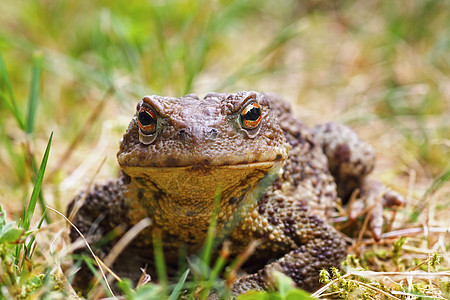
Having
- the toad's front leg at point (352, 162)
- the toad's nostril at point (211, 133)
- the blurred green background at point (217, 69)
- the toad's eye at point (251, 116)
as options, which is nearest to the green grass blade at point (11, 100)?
the blurred green background at point (217, 69)

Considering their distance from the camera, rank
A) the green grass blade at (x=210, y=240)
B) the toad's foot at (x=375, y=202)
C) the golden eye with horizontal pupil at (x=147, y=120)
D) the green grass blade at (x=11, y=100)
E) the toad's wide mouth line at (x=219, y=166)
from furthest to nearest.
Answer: the toad's foot at (x=375, y=202)
the green grass blade at (x=11, y=100)
the golden eye with horizontal pupil at (x=147, y=120)
the toad's wide mouth line at (x=219, y=166)
the green grass blade at (x=210, y=240)

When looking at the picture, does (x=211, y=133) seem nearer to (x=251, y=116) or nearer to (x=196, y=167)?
(x=196, y=167)

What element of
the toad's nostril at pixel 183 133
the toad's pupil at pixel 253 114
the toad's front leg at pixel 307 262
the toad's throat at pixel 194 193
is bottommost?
the toad's front leg at pixel 307 262

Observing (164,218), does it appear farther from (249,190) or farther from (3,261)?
(3,261)

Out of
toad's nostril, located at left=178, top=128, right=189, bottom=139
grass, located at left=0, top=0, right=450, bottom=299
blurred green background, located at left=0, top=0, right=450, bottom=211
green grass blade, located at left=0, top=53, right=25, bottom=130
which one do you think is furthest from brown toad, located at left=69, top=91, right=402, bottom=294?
blurred green background, located at left=0, top=0, right=450, bottom=211

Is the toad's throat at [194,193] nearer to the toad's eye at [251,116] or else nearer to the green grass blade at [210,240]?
the green grass blade at [210,240]

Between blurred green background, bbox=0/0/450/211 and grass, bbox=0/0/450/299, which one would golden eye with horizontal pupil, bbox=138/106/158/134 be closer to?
grass, bbox=0/0/450/299
